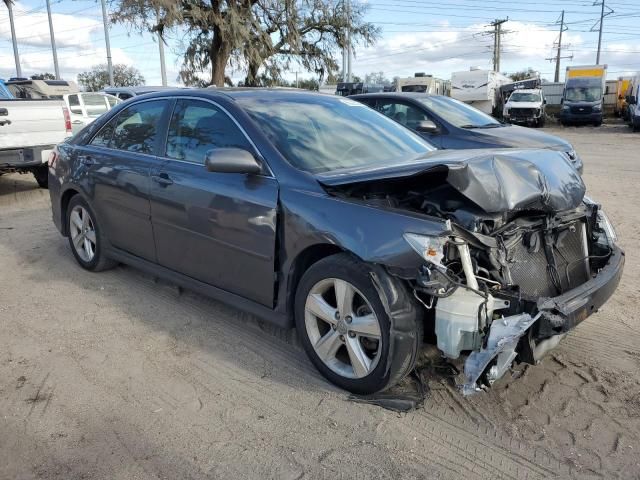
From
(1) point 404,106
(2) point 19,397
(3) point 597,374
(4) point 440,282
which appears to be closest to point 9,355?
(2) point 19,397

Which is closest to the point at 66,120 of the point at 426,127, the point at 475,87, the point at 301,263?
the point at 426,127

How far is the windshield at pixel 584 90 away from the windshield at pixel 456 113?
25.9 metres

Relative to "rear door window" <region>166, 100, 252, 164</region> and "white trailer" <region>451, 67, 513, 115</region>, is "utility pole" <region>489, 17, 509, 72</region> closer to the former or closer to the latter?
"white trailer" <region>451, 67, 513, 115</region>

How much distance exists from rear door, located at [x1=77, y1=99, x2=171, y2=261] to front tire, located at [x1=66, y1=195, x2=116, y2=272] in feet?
0.70

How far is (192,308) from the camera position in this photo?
4.45 meters

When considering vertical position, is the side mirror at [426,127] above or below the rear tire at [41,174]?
above

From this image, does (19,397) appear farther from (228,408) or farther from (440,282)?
(440,282)

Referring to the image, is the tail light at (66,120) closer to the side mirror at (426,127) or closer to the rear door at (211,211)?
the side mirror at (426,127)

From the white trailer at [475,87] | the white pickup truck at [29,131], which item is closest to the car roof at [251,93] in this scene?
the white pickup truck at [29,131]

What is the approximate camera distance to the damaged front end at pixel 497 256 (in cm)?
272

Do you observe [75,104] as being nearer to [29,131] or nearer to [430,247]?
[29,131]

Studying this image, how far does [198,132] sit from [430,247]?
2.10m

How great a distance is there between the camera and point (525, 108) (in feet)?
101

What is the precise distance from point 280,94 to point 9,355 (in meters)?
2.68
